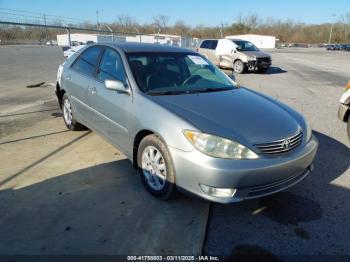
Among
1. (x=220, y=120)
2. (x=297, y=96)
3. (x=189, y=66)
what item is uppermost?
(x=189, y=66)

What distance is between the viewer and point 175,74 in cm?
415

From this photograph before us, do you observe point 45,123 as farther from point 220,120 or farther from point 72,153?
point 220,120

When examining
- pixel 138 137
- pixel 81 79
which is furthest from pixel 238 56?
pixel 138 137

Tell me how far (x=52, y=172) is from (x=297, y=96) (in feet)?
26.4

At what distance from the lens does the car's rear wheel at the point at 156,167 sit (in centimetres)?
316

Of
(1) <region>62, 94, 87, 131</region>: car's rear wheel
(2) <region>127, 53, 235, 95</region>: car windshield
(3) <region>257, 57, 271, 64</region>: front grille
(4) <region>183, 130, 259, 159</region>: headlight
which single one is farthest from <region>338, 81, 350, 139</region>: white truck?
(3) <region>257, 57, 271, 64</region>: front grille

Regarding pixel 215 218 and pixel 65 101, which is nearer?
pixel 215 218

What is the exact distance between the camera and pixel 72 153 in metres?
4.65

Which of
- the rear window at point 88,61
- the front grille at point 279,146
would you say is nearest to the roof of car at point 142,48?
the rear window at point 88,61

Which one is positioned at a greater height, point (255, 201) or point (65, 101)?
point (65, 101)

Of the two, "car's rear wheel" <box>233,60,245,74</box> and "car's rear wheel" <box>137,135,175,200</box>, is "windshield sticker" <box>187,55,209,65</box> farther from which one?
"car's rear wheel" <box>233,60,245,74</box>

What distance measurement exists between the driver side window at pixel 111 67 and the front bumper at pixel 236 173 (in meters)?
1.45

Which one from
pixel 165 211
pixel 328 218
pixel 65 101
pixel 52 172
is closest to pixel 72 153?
pixel 52 172

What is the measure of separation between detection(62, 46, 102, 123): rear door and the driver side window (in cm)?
21
